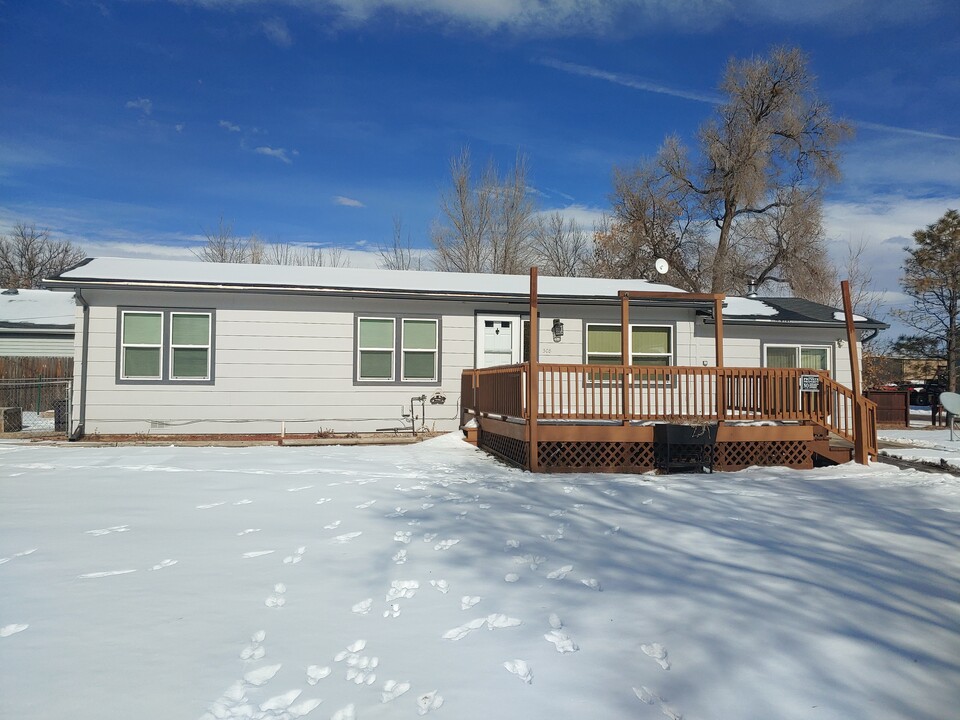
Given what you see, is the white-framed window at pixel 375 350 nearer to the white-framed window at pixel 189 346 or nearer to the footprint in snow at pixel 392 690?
the white-framed window at pixel 189 346

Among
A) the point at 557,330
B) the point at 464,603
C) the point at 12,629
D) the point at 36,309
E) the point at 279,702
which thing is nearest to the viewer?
the point at 279,702

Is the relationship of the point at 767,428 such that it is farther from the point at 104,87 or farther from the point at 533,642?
the point at 104,87

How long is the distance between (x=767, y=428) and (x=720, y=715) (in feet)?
24.0

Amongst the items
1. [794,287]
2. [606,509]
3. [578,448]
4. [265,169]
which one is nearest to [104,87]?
[265,169]

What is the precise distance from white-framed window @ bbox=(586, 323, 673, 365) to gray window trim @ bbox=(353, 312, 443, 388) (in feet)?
9.38

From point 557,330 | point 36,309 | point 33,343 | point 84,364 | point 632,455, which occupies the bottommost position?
point 632,455

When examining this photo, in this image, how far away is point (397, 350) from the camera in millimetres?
12188

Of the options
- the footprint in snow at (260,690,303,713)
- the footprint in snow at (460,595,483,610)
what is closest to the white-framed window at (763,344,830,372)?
the footprint in snow at (460,595,483,610)

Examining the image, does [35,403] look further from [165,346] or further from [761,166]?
[761,166]

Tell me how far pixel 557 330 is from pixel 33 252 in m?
34.1

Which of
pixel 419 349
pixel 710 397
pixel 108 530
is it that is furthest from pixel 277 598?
pixel 419 349

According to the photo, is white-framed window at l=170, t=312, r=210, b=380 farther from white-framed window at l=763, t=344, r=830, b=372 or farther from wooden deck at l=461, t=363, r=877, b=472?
white-framed window at l=763, t=344, r=830, b=372

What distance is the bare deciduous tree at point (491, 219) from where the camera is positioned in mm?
28000

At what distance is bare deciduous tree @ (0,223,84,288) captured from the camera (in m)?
34.9
